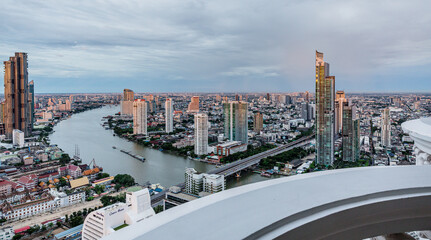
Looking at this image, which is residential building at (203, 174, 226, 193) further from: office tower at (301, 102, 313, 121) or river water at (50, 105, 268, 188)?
office tower at (301, 102, 313, 121)

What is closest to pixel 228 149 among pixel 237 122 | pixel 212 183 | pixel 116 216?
pixel 237 122

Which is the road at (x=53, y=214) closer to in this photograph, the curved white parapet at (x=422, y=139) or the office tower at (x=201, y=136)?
the office tower at (x=201, y=136)

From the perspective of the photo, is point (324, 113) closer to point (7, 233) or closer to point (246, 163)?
point (246, 163)

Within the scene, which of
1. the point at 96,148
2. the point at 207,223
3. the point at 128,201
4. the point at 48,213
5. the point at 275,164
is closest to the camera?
the point at 207,223

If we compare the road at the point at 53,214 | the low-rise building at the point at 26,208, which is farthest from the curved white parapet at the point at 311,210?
the low-rise building at the point at 26,208

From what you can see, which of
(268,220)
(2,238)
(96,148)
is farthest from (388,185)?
(96,148)

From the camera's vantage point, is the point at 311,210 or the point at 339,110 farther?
the point at 339,110

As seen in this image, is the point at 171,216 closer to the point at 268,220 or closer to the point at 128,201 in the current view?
the point at 268,220

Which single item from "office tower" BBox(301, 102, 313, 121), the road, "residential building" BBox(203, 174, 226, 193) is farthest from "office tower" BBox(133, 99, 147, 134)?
"office tower" BBox(301, 102, 313, 121)
